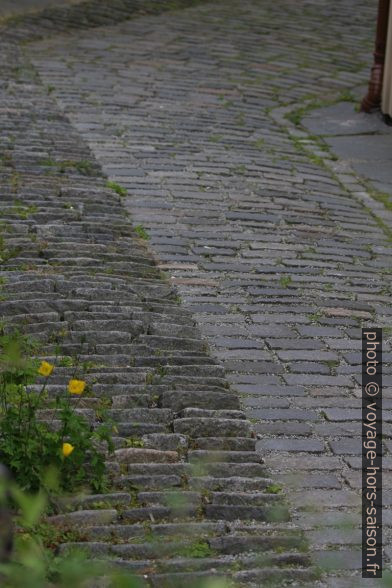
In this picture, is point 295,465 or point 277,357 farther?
point 277,357

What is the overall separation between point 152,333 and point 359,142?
497 centimetres

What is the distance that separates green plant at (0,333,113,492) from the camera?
3.33 meters

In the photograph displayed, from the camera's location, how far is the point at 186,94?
406 inches

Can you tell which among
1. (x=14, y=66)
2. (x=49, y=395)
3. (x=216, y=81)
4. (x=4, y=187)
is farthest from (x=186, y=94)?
(x=49, y=395)

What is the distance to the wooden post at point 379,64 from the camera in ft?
33.0

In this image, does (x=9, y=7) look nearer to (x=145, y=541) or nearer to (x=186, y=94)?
(x=186, y=94)

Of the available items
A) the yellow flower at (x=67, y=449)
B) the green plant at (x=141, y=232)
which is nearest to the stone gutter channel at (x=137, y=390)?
the green plant at (x=141, y=232)

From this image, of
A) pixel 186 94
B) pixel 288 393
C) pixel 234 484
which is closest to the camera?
pixel 234 484

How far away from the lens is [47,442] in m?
3.44

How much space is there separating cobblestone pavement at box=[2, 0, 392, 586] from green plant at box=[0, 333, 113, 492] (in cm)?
66

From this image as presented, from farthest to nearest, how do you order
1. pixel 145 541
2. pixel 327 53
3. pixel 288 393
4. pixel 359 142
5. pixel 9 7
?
pixel 9 7 < pixel 327 53 < pixel 359 142 < pixel 288 393 < pixel 145 541

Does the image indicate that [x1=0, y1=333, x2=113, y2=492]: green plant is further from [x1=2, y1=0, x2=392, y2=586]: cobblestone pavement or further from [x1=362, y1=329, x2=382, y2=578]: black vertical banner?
[x1=362, y1=329, x2=382, y2=578]: black vertical banner

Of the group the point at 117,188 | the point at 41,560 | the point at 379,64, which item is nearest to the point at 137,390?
the point at 41,560

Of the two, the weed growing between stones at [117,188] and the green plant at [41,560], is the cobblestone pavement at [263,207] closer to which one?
the weed growing between stones at [117,188]
